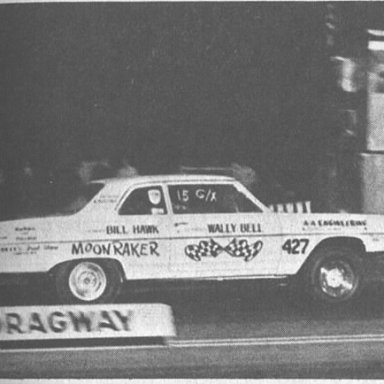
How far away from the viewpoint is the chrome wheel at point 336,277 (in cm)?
823

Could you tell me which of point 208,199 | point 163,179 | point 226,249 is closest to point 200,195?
point 208,199

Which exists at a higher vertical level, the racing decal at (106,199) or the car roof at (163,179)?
the car roof at (163,179)

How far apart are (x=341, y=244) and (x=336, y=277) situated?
186 mm

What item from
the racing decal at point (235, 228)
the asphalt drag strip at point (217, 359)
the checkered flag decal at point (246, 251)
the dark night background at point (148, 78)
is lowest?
the asphalt drag strip at point (217, 359)

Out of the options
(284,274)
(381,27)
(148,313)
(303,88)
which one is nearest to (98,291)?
(148,313)

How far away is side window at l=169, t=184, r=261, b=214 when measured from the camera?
8.11 metres

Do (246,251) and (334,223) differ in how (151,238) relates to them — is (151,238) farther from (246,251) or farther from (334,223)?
(334,223)

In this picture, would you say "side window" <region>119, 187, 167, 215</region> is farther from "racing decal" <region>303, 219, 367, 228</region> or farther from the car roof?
"racing decal" <region>303, 219, 367, 228</region>

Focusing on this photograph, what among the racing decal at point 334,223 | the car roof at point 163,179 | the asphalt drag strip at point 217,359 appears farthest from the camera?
the racing decal at point 334,223

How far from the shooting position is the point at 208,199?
26.7ft

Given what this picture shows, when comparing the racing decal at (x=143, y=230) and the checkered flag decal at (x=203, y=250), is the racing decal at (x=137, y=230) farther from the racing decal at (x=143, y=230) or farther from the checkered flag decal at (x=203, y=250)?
the checkered flag decal at (x=203, y=250)

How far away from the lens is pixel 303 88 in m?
8.15

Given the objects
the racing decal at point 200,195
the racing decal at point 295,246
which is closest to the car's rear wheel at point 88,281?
the racing decal at point 200,195

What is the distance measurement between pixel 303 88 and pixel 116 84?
103 cm
